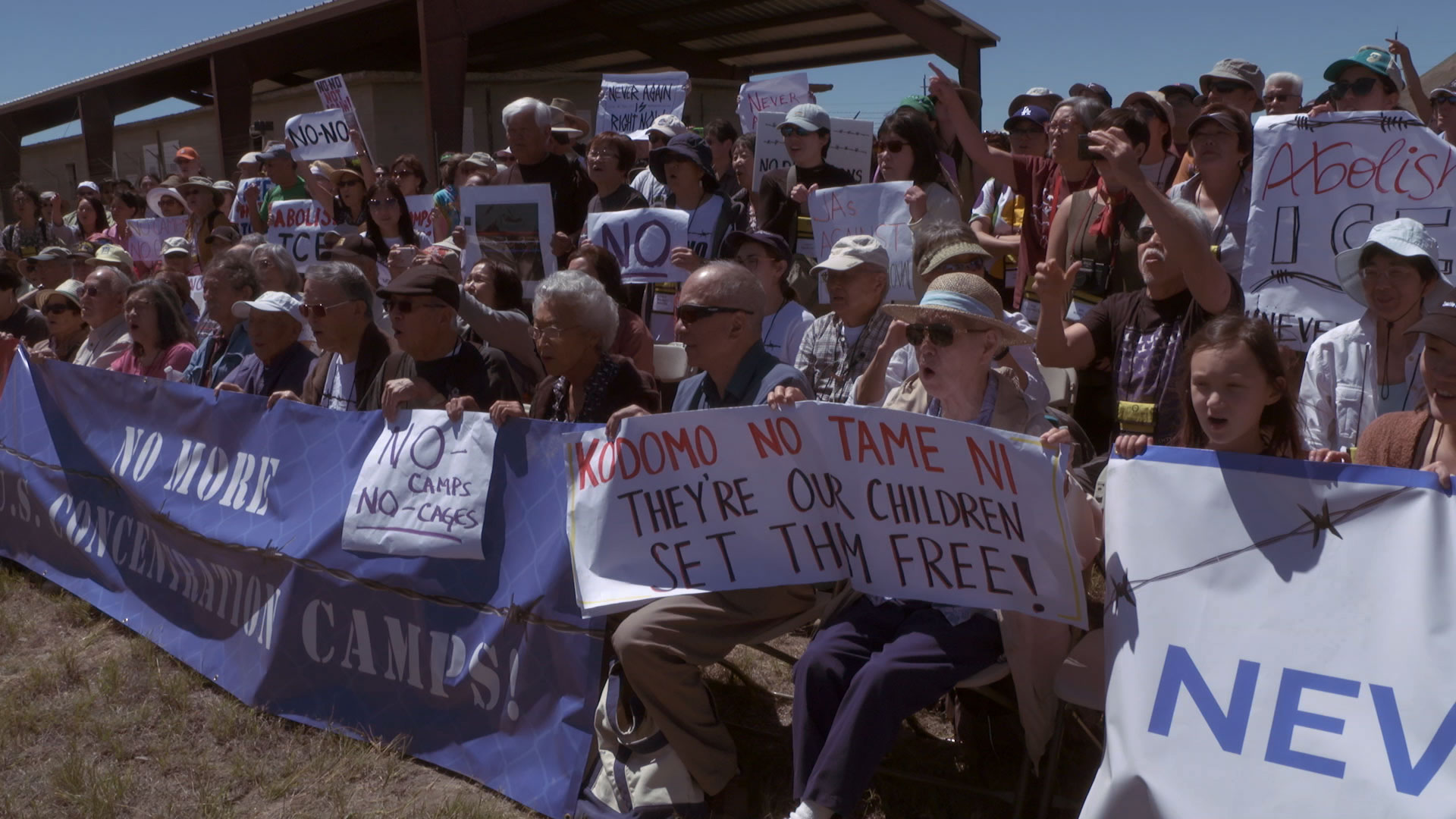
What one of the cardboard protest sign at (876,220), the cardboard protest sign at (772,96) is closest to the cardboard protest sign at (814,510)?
the cardboard protest sign at (876,220)

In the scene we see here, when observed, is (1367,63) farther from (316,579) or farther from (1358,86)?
(316,579)

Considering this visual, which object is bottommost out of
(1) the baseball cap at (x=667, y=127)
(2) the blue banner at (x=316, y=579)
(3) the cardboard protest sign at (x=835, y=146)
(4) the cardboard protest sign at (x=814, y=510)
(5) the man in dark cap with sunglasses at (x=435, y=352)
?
(2) the blue banner at (x=316, y=579)

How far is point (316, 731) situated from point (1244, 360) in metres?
3.47

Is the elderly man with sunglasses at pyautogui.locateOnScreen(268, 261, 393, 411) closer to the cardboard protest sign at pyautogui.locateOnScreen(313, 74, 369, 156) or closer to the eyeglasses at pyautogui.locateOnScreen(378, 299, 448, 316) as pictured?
the eyeglasses at pyautogui.locateOnScreen(378, 299, 448, 316)

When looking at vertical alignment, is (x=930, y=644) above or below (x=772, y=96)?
below

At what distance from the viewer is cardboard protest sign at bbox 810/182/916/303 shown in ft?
18.5

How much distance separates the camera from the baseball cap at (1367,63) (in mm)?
5625

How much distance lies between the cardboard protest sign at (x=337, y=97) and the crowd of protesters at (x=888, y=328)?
72.8 inches

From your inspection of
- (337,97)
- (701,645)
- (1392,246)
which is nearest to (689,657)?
(701,645)

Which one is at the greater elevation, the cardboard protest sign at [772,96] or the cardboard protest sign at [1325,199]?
the cardboard protest sign at [772,96]

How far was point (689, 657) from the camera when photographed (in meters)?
3.76

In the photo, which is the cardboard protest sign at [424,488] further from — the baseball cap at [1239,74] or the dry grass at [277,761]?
the baseball cap at [1239,74]

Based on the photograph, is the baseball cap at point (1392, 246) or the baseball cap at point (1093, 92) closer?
the baseball cap at point (1392, 246)

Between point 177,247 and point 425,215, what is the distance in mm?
2182
